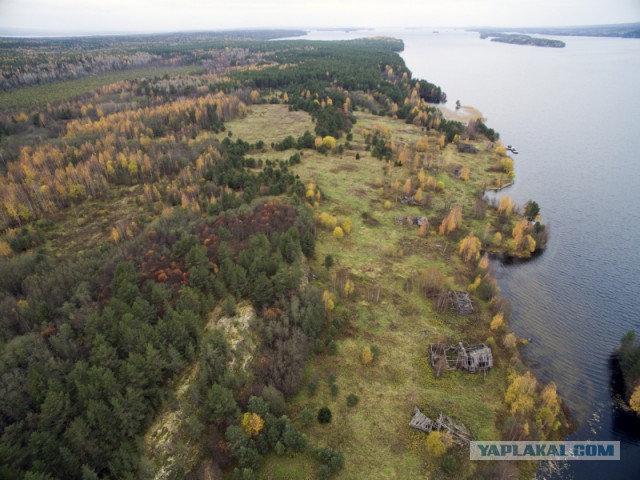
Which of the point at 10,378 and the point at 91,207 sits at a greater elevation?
the point at 10,378

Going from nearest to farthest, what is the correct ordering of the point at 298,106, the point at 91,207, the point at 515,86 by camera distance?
1. the point at 91,207
2. the point at 298,106
3. the point at 515,86

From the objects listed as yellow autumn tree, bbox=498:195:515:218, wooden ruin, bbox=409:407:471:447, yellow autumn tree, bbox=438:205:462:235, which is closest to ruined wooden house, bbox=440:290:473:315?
wooden ruin, bbox=409:407:471:447

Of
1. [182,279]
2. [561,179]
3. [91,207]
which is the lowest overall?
[561,179]

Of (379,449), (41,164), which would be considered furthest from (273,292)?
(41,164)

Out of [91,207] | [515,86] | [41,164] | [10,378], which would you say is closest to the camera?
[10,378]

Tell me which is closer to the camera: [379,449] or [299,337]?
[379,449]

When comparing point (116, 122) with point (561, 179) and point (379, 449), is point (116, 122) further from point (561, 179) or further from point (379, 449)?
point (561, 179)

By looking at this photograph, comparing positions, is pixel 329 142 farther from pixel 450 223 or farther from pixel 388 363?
pixel 388 363
